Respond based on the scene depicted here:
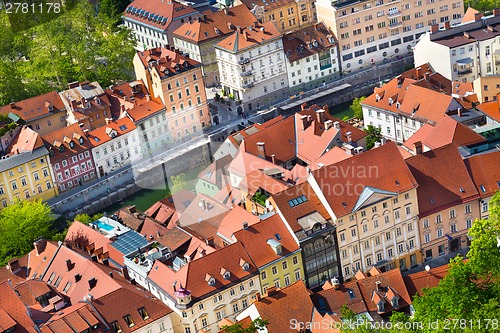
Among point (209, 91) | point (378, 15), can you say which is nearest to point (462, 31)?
point (378, 15)

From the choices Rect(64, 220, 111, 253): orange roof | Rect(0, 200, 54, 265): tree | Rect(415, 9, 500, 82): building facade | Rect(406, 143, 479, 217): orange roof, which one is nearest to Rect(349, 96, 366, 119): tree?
Rect(415, 9, 500, 82): building facade

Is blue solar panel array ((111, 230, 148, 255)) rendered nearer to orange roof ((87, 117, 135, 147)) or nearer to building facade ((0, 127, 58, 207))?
building facade ((0, 127, 58, 207))

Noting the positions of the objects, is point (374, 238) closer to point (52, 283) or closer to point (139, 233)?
point (139, 233)

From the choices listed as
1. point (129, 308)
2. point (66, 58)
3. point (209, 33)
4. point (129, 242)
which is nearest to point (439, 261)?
point (129, 242)

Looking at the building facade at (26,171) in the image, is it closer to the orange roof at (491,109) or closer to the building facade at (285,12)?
the building facade at (285,12)

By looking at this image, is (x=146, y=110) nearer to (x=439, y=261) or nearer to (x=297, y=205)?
(x=297, y=205)

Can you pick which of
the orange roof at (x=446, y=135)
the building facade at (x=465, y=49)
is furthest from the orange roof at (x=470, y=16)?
the orange roof at (x=446, y=135)
